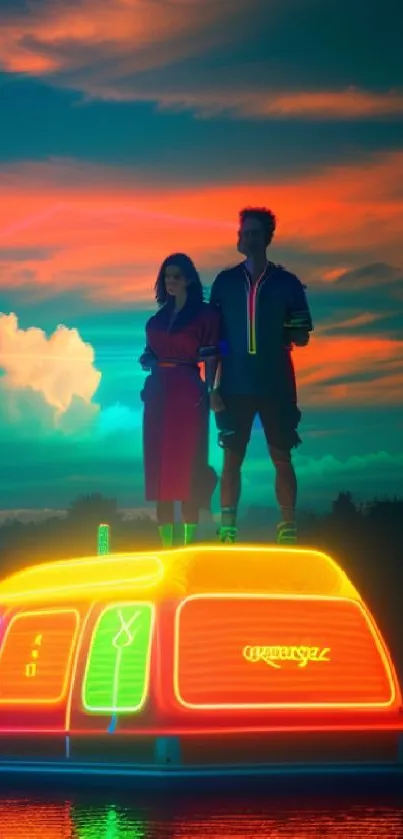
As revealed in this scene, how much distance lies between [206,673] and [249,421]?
472 cm

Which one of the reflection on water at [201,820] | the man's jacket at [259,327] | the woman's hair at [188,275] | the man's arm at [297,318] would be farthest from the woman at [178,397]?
the reflection on water at [201,820]

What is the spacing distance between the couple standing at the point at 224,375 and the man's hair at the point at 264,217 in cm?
1

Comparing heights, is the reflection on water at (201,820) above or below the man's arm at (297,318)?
below

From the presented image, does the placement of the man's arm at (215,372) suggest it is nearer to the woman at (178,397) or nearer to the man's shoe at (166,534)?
the woman at (178,397)

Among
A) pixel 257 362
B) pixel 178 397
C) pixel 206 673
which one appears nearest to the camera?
pixel 206 673

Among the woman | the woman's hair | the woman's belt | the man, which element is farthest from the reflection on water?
the woman's hair

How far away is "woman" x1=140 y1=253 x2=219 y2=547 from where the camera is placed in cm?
1429

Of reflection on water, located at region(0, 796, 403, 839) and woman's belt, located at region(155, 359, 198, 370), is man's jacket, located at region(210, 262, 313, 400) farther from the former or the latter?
reflection on water, located at region(0, 796, 403, 839)

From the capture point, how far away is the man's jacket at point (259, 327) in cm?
1409

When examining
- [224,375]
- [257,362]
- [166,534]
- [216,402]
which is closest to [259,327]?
[257,362]

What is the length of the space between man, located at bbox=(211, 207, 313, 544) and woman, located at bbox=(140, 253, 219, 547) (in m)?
0.23

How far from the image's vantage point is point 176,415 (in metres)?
14.5

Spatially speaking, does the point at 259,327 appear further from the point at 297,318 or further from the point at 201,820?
the point at 201,820

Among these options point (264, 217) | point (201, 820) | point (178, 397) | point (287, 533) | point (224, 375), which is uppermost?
point (264, 217)
